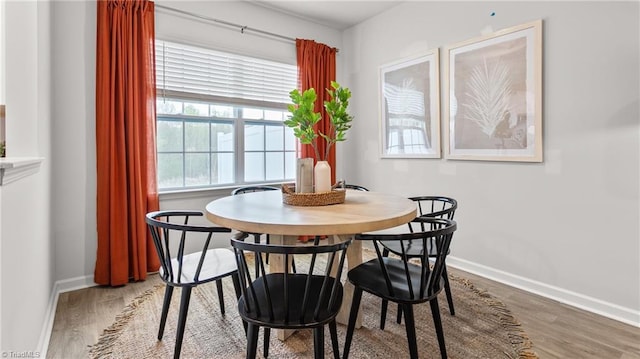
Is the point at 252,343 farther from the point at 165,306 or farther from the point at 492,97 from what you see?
the point at 492,97

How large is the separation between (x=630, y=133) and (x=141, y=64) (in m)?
3.52

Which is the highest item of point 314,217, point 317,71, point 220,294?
point 317,71

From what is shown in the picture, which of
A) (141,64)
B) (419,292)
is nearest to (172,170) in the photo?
(141,64)

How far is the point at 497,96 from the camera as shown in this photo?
9.30 feet

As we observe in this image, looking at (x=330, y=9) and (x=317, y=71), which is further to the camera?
(x=317, y=71)

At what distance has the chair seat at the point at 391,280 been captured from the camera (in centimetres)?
156

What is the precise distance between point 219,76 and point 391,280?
2.64m

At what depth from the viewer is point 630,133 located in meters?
2.18

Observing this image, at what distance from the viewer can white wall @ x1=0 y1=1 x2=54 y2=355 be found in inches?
48.9

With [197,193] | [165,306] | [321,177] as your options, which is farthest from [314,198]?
[197,193]

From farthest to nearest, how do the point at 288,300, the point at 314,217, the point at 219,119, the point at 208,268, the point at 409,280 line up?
the point at 219,119 < the point at 208,268 < the point at 314,217 < the point at 409,280 < the point at 288,300

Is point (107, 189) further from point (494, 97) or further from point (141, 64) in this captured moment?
point (494, 97)

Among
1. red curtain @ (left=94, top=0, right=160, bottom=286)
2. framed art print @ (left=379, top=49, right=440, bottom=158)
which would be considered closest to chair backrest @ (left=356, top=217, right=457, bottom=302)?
framed art print @ (left=379, top=49, right=440, bottom=158)

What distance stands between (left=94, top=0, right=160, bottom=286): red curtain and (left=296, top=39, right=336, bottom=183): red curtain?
5.06 feet
